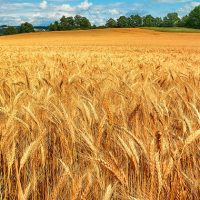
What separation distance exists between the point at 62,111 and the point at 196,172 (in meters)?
0.70

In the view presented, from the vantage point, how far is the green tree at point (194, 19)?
92.4m

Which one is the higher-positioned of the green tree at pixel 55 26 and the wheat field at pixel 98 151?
the wheat field at pixel 98 151

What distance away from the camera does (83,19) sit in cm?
9131

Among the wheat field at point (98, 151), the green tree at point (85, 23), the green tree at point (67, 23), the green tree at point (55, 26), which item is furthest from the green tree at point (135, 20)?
the wheat field at point (98, 151)

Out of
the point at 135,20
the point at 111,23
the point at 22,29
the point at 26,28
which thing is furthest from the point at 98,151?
the point at 135,20

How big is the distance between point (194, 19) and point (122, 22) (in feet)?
55.1

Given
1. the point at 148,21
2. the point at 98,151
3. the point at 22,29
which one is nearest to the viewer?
the point at 98,151

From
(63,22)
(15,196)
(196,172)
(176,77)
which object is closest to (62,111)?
(15,196)

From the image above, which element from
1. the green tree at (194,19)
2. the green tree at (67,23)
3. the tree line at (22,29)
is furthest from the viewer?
the green tree at (194,19)

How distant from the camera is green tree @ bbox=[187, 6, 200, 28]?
303 feet

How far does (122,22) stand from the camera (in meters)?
97.5

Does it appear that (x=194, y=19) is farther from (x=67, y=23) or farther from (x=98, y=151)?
(x=98, y=151)

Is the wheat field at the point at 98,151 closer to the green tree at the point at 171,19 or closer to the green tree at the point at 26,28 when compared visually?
the green tree at the point at 26,28

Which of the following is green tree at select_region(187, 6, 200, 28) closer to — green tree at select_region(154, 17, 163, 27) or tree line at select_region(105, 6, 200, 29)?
tree line at select_region(105, 6, 200, 29)
